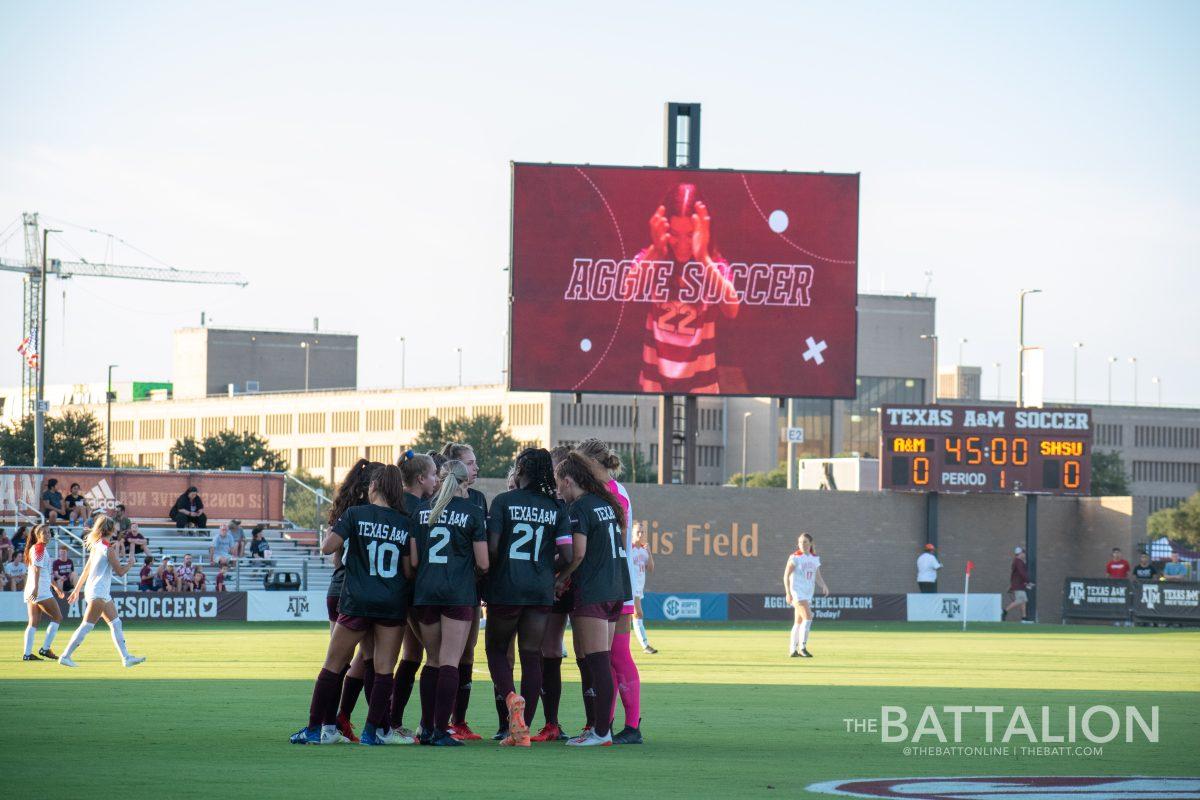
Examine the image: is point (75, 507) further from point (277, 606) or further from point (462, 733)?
point (462, 733)

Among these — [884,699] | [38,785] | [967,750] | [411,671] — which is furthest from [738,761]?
[884,699]

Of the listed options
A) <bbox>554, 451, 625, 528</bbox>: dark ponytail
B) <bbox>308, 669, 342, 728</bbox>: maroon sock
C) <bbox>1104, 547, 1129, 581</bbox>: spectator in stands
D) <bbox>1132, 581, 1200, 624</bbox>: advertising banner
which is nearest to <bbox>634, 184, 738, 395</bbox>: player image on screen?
<bbox>1104, 547, 1129, 581</bbox>: spectator in stands

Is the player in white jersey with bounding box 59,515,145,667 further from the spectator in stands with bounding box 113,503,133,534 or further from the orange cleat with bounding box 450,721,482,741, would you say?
the spectator in stands with bounding box 113,503,133,534

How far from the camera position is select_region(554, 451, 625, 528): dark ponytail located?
13523mm

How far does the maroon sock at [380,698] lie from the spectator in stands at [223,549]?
30321 mm

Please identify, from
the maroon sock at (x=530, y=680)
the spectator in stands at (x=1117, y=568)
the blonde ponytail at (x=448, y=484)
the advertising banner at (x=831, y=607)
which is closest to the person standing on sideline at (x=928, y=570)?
the advertising banner at (x=831, y=607)

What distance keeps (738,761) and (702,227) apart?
3115 centimetres

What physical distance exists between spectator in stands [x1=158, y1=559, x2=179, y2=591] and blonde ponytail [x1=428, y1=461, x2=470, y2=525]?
28202mm

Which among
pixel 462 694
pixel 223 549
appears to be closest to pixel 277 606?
pixel 223 549

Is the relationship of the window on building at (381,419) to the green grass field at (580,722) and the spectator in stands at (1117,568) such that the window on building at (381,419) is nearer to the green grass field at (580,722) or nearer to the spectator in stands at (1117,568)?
the spectator in stands at (1117,568)

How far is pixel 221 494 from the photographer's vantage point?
1993 inches

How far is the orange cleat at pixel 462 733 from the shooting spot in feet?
45.3

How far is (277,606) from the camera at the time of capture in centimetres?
4050

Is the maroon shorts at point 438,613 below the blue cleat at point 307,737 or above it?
above
